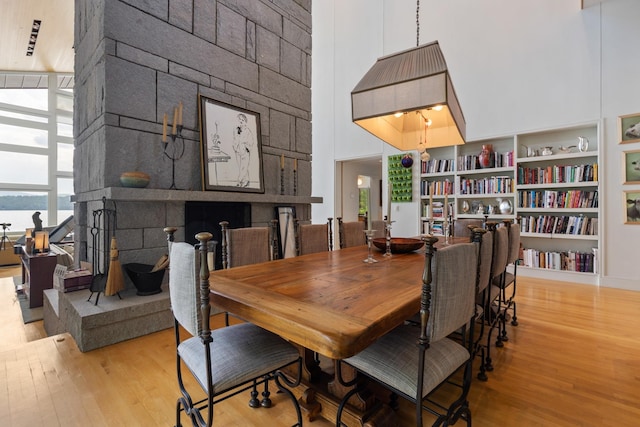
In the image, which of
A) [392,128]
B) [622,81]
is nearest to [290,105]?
[392,128]

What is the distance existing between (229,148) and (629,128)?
16.4 feet

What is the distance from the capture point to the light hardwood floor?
1.50 meters

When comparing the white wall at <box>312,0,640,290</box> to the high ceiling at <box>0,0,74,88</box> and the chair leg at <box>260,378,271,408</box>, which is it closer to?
the chair leg at <box>260,378,271,408</box>

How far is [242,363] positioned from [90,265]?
261 centimetres

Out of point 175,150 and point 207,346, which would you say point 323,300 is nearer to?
point 207,346

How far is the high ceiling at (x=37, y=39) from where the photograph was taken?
4.96 metres

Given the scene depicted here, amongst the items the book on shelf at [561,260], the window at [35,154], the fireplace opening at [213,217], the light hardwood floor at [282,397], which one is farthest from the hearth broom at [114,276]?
the window at [35,154]

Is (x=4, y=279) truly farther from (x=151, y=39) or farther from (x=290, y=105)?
(x=290, y=105)

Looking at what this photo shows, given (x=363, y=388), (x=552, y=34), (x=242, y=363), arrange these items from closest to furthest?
(x=242, y=363) → (x=363, y=388) → (x=552, y=34)

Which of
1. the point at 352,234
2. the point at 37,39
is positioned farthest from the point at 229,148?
the point at 37,39

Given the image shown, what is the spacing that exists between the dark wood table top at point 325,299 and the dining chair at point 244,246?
0.28 meters

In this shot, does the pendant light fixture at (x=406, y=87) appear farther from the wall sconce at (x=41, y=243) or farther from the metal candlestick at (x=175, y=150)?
the wall sconce at (x=41, y=243)

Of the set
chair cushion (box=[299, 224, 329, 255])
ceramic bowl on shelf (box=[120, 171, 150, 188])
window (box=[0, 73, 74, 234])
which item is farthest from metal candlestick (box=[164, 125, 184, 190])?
window (box=[0, 73, 74, 234])

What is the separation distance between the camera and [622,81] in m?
3.89
